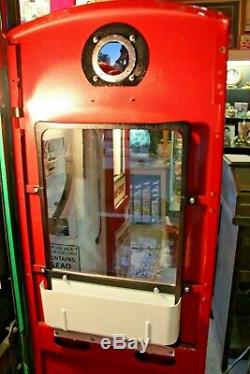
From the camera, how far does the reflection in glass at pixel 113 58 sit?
1.23 m

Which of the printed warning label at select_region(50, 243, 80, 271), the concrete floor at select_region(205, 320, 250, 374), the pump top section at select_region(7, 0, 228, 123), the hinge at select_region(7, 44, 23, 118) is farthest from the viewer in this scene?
the concrete floor at select_region(205, 320, 250, 374)

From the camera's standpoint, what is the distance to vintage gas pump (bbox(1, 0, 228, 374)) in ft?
3.93

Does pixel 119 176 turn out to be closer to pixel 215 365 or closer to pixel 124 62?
pixel 124 62

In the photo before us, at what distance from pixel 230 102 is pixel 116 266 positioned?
2.60m

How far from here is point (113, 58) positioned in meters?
Answer: 1.25

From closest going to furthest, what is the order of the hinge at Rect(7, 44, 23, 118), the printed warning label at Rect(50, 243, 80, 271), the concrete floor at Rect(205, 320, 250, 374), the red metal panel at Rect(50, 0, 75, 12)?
the hinge at Rect(7, 44, 23, 118) → the red metal panel at Rect(50, 0, 75, 12) → the printed warning label at Rect(50, 243, 80, 271) → the concrete floor at Rect(205, 320, 250, 374)

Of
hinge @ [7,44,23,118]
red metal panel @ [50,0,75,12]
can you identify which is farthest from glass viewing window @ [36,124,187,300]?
red metal panel @ [50,0,75,12]

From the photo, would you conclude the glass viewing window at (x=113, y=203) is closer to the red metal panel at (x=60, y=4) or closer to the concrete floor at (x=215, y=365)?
the red metal panel at (x=60, y=4)

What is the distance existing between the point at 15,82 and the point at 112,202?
0.71 m

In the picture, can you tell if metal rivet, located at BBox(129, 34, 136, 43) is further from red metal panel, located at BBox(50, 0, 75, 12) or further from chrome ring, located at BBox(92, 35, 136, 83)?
red metal panel, located at BBox(50, 0, 75, 12)

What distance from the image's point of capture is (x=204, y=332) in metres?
1.45

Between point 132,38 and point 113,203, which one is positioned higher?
point 132,38

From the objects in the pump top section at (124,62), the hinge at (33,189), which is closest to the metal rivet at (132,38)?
the pump top section at (124,62)

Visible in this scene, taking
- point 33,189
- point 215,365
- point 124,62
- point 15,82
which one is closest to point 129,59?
point 124,62
